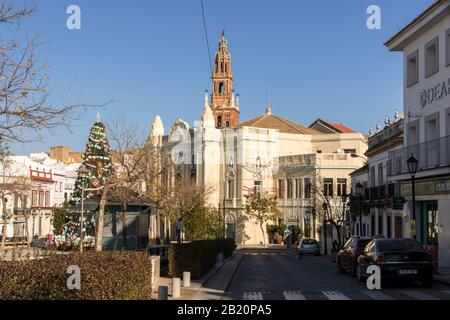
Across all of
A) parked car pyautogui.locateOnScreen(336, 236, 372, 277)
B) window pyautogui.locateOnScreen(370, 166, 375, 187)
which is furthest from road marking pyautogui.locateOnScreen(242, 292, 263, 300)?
window pyautogui.locateOnScreen(370, 166, 375, 187)

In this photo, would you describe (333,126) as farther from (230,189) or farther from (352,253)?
(352,253)

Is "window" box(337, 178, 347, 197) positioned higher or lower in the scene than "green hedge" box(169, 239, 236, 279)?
higher

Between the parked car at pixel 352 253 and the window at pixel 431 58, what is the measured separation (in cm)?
922

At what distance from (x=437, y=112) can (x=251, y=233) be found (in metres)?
45.4

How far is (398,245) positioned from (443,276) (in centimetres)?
381

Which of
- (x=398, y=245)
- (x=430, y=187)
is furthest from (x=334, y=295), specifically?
(x=430, y=187)

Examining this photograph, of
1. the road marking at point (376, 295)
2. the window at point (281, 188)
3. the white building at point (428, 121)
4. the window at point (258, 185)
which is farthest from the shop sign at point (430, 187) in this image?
the window at point (258, 185)

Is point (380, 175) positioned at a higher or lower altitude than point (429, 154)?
lower

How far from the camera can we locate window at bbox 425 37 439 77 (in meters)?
29.6

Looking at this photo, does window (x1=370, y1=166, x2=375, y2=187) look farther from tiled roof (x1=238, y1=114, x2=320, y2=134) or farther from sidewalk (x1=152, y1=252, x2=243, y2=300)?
tiled roof (x1=238, y1=114, x2=320, y2=134)

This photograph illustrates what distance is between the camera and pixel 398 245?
2002 centimetres

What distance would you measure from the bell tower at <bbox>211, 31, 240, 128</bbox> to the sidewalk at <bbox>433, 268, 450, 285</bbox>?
77625 mm

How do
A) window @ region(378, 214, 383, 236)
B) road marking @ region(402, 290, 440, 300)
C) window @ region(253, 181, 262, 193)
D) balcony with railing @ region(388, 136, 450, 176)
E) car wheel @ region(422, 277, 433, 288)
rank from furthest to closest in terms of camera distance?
window @ region(253, 181, 262, 193) < window @ region(378, 214, 383, 236) < balcony with railing @ region(388, 136, 450, 176) < car wheel @ region(422, 277, 433, 288) < road marking @ region(402, 290, 440, 300)
